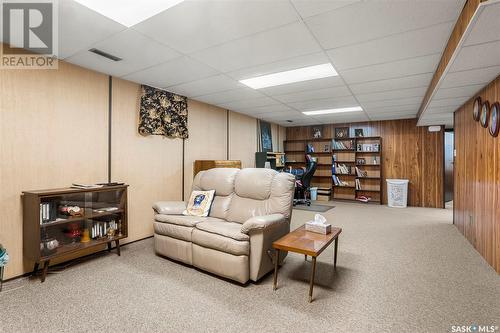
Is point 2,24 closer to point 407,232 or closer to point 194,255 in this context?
point 194,255

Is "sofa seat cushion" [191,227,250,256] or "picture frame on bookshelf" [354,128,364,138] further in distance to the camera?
"picture frame on bookshelf" [354,128,364,138]

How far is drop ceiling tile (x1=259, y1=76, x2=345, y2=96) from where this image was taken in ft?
11.6

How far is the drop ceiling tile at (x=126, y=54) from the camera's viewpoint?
2410mm

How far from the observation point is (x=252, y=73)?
130 inches

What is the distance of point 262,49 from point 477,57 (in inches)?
75.3

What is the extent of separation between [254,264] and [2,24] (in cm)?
307

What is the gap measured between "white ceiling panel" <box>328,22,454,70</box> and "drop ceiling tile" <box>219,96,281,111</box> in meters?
1.87

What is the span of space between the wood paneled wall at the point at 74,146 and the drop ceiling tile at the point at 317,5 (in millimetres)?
2725

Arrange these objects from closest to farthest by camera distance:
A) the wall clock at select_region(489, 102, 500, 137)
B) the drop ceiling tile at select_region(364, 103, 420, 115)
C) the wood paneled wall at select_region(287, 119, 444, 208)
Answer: the wall clock at select_region(489, 102, 500, 137)
the drop ceiling tile at select_region(364, 103, 420, 115)
the wood paneled wall at select_region(287, 119, 444, 208)

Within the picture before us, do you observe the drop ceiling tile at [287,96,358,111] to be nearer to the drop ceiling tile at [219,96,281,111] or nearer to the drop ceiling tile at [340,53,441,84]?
the drop ceiling tile at [219,96,281,111]

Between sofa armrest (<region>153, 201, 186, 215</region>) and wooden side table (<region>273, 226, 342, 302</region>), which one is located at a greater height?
sofa armrest (<region>153, 201, 186, 215</region>)

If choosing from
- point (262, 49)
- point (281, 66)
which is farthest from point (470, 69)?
point (262, 49)

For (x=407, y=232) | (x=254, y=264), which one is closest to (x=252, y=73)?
(x=254, y=264)

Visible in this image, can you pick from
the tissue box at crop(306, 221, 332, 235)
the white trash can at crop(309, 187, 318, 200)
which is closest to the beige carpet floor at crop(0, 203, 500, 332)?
the tissue box at crop(306, 221, 332, 235)
